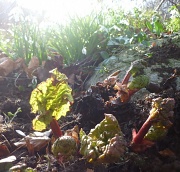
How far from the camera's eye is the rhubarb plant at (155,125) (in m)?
1.07

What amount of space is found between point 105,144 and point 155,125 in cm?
22

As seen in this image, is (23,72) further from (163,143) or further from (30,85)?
(163,143)

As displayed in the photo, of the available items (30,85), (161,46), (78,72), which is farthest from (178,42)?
(30,85)

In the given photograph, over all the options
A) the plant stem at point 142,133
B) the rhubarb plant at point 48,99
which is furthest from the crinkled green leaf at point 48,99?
the plant stem at point 142,133

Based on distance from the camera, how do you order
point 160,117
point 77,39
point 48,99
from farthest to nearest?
point 77,39 → point 48,99 → point 160,117

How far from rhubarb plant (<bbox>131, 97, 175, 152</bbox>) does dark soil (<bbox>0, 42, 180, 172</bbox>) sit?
38 millimetres

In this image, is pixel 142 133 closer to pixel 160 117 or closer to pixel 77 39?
pixel 160 117

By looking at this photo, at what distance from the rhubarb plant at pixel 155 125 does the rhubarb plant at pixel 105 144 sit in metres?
0.11

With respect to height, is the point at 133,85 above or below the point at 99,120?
above

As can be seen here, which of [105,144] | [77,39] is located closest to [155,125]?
[105,144]

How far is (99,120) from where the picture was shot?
148 centimetres

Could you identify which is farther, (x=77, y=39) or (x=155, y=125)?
(x=77, y=39)

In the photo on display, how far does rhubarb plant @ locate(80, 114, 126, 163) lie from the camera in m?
0.99

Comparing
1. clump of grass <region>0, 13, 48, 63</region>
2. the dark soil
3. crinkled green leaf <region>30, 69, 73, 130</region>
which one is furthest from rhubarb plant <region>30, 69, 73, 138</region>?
clump of grass <region>0, 13, 48, 63</region>
